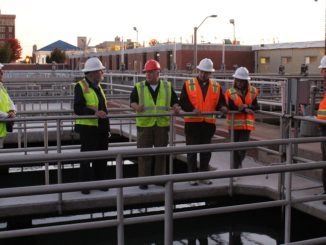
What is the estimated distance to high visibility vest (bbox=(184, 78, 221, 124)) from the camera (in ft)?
24.6

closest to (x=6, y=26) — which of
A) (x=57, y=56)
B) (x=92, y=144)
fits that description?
(x=57, y=56)

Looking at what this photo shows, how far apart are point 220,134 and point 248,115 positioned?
2888 mm

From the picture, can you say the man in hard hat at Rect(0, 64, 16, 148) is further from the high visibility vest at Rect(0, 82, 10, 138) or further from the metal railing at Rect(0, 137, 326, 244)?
the metal railing at Rect(0, 137, 326, 244)

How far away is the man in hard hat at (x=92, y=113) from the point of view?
6836mm

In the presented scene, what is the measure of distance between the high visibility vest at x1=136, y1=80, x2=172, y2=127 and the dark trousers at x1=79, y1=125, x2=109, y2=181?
0.58 metres

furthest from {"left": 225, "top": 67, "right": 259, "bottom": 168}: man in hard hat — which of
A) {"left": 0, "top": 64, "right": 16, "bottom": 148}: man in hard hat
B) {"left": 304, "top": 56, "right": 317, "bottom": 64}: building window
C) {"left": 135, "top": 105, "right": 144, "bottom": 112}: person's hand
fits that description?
{"left": 304, "top": 56, "right": 317, "bottom": 64}: building window

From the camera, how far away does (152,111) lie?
24.2 feet

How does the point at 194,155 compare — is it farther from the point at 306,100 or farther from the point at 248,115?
the point at 306,100

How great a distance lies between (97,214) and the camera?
7246 mm

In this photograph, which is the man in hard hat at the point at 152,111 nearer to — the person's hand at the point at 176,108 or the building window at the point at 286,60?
the person's hand at the point at 176,108

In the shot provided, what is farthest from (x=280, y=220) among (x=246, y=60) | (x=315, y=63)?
(x=246, y=60)

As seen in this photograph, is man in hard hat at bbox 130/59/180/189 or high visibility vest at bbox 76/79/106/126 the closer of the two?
high visibility vest at bbox 76/79/106/126

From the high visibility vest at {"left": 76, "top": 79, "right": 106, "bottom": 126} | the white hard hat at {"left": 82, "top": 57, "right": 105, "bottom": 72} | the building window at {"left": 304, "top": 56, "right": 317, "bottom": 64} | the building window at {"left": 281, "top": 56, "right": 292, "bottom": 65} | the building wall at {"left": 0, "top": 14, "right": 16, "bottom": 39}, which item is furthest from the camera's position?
the building wall at {"left": 0, "top": 14, "right": 16, "bottom": 39}

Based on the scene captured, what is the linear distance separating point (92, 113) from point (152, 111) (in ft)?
2.93
